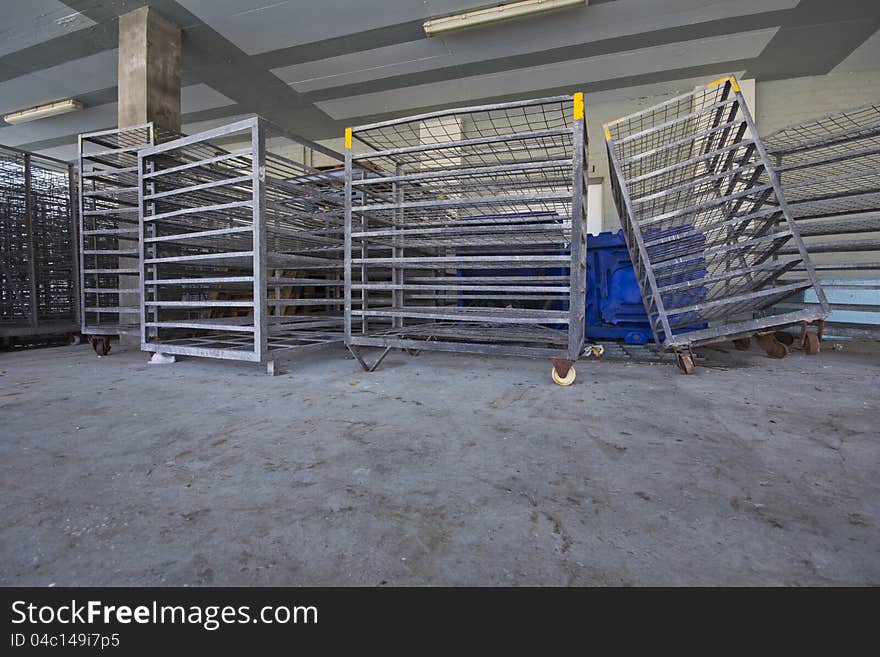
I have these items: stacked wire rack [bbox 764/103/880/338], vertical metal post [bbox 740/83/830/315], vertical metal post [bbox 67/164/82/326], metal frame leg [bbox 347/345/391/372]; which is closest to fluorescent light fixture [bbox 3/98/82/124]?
vertical metal post [bbox 67/164/82/326]

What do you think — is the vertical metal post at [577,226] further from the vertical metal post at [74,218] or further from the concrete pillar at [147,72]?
the vertical metal post at [74,218]

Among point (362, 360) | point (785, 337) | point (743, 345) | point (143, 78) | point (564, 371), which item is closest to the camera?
point (564, 371)

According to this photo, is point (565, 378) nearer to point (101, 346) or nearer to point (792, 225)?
point (792, 225)

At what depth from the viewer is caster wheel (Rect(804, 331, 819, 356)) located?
394 cm

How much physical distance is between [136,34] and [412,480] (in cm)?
672

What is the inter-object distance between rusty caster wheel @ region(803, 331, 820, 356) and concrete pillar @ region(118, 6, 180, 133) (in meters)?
7.50

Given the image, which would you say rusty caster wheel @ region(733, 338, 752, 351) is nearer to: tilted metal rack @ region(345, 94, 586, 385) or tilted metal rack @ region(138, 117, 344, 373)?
tilted metal rack @ region(345, 94, 586, 385)

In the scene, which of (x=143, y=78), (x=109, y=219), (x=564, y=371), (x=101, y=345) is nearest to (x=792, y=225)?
(x=564, y=371)

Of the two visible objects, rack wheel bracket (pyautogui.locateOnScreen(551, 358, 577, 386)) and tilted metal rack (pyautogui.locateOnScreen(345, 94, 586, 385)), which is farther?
rack wheel bracket (pyautogui.locateOnScreen(551, 358, 577, 386))

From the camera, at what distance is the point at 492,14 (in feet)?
16.8

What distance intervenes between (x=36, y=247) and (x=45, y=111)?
17.7 feet
